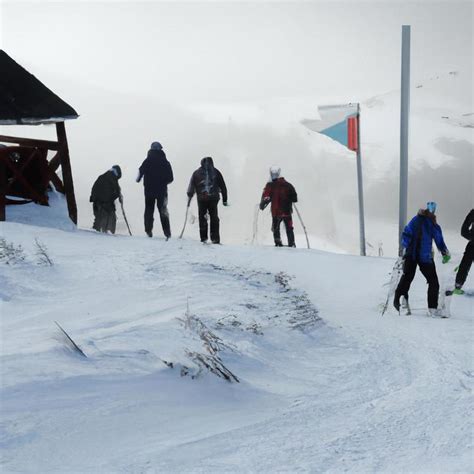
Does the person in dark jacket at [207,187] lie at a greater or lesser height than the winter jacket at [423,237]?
greater

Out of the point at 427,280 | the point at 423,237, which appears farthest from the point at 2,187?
the point at 427,280

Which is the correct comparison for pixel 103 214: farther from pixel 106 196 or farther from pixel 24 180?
pixel 24 180

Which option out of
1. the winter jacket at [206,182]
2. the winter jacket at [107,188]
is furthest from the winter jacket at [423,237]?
the winter jacket at [107,188]

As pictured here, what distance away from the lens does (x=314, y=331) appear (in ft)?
23.9

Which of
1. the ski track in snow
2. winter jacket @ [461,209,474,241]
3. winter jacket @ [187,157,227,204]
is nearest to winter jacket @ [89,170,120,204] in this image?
winter jacket @ [187,157,227,204]

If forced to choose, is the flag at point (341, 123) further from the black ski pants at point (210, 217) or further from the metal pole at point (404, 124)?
the black ski pants at point (210, 217)

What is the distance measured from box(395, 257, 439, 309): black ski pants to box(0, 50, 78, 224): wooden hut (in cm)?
732

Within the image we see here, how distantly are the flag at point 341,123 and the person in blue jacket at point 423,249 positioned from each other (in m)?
6.22

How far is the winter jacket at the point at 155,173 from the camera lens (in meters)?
14.1

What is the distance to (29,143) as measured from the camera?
1386 cm

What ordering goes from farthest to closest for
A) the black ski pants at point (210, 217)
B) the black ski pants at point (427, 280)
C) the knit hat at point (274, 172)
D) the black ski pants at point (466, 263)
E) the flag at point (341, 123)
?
the flag at point (341, 123)
the knit hat at point (274, 172)
the black ski pants at point (210, 217)
the black ski pants at point (466, 263)
the black ski pants at point (427, 280)

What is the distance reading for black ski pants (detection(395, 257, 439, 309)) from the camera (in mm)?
9406

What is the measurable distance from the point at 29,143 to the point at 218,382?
10.1 metres

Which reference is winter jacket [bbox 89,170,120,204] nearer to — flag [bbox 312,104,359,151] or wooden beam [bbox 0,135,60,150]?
wooden beam [bbox 0,135,60,150]
